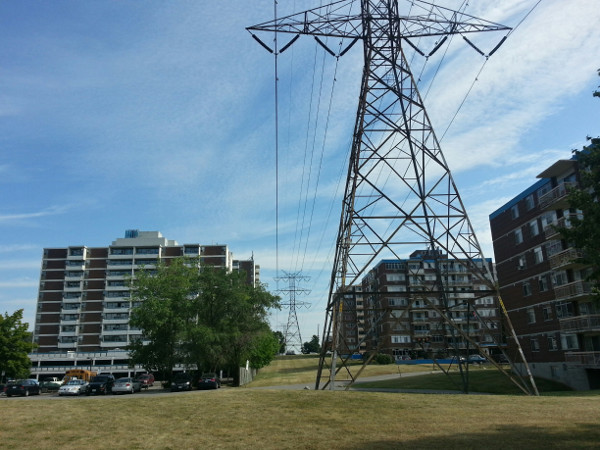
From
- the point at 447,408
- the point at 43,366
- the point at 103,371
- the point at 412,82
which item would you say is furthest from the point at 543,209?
the point at 43,366

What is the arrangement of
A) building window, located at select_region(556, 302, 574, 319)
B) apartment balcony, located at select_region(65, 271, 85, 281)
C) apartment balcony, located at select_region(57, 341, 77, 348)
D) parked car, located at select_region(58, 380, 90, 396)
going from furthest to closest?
apartment balcony, located at select_region(65, 271, 85, 281) < apartment balcony, located at select_region(57, 341, 77, 348) < building window, located at select_region(556, 302, 574, 319) < parked car, located at select_region(58, 380, 90, 396)

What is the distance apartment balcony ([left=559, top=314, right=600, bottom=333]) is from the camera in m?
39.4

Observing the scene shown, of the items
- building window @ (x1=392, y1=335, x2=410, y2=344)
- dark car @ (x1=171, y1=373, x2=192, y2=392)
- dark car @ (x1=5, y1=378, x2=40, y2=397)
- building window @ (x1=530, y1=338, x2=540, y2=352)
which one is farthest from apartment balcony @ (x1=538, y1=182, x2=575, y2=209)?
building window @ (x1=392, y1=335, x2=410, y2=344)

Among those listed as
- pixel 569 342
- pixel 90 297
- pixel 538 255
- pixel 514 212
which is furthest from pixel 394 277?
pixel 90 297

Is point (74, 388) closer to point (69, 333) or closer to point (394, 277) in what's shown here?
point (394, 277)

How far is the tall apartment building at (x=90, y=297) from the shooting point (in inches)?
4569

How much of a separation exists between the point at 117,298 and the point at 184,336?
8687 cm

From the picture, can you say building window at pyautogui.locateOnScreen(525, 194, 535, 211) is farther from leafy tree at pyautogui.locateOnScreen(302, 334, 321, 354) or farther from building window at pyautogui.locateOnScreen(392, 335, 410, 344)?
leafy tree at pyautogui.locateOnScreen(302, 334, 321, 354)

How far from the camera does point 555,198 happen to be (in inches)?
1720

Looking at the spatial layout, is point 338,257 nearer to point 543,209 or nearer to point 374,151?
point 374,151

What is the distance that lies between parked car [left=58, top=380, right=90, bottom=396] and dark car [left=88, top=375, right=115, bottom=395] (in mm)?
398

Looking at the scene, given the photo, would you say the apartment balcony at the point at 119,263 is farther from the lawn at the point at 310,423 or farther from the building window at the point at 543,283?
the lawn at the point at 310,423

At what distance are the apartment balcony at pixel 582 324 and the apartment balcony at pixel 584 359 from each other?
1.99 metres

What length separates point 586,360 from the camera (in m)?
38.6
